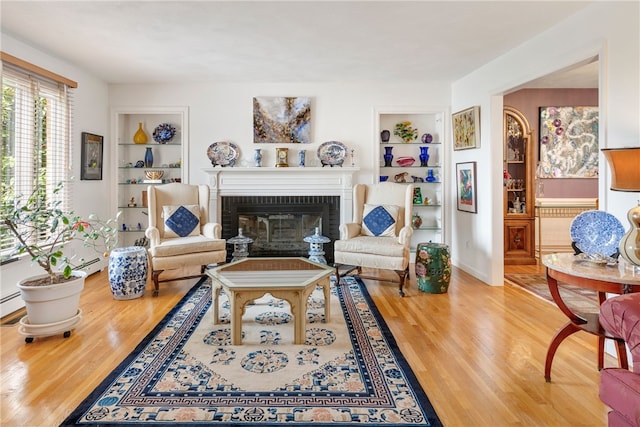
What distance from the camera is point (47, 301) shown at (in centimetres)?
283

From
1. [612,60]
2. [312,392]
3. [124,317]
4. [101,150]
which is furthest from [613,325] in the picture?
[101,150]

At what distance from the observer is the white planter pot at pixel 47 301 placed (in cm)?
281

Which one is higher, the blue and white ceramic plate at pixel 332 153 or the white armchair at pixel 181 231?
the blue and white ceramic plate at pixel 332 153

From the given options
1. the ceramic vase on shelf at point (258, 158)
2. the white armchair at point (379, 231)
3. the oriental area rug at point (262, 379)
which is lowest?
the oriental area rug at point (262, 379)

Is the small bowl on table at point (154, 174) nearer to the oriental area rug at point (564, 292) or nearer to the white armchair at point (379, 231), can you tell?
the white armchair at point (379, 231)

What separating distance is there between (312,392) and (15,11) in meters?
3.56

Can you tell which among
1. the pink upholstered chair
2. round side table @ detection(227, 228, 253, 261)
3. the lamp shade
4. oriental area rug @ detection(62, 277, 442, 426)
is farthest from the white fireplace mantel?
the pink upholstered chair

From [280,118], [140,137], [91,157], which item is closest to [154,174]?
[140,137]

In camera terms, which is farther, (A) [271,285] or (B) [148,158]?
(B) [148,158]

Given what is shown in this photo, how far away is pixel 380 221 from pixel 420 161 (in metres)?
1.51

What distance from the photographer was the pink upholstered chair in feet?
4.12

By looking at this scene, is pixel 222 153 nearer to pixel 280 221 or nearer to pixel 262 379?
pixel 280 221

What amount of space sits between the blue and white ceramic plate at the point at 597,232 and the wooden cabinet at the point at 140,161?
4.60m

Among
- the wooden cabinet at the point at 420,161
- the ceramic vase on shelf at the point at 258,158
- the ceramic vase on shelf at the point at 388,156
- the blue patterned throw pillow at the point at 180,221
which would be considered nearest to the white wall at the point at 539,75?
the wooden cabinet at the point at 420,161
